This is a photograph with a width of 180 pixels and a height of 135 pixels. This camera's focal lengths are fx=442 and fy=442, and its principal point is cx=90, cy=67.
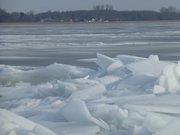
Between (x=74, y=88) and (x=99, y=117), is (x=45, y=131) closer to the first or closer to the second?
(x=99, y=117)

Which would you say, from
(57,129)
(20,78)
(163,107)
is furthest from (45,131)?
(20,78)

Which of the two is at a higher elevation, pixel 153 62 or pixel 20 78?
pixel 153 62

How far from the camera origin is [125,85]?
549 cm

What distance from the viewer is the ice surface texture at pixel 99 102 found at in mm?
3754

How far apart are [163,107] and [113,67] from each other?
8.61 feet

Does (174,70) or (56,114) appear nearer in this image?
(56,114)

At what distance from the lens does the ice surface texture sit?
3754 mm

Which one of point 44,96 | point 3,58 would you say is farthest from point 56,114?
point 3,58

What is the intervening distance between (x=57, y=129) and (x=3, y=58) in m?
7.26

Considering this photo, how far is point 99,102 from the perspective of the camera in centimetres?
466

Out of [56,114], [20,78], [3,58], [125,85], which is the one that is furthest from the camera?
[3,58]

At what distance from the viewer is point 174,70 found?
5.13 meters

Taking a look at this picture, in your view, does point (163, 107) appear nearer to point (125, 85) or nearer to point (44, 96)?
point (125, 85)

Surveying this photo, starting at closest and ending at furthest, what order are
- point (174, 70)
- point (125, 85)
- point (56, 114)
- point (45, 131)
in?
point (45, 131)
point (56, 114)
point (174, 70)
point (125, 85)
